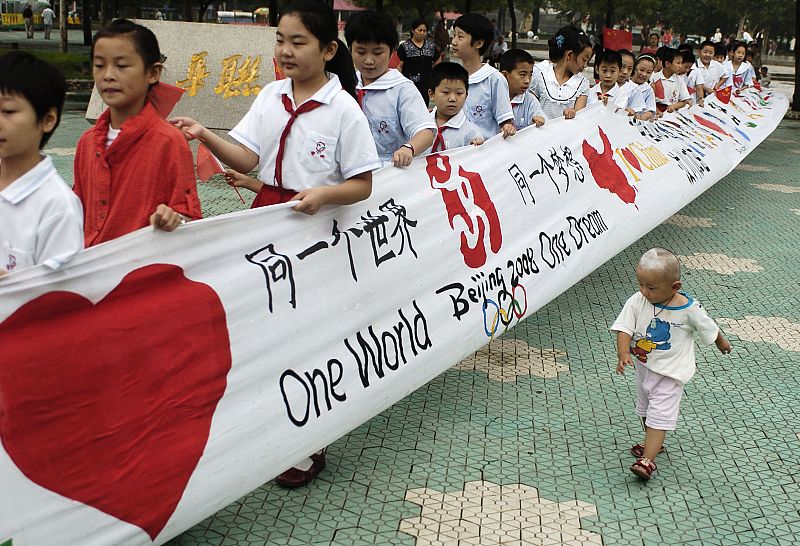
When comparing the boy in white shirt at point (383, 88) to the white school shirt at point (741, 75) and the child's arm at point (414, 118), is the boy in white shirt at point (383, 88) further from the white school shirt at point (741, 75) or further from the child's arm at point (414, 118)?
the white school shirt at point (741, 75)

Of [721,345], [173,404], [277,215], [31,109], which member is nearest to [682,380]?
[721,345]

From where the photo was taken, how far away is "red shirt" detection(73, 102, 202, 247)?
2762mm

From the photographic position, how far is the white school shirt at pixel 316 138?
10.3ft

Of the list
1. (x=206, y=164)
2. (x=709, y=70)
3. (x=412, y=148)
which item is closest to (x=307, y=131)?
(x=206, y=164)

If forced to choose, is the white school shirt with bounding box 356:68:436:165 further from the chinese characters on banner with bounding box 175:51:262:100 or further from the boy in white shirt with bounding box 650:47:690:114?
the boy in white shirt with bounding box 650:47:690:114

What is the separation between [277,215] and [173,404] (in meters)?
0.71

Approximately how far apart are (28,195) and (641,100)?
19.8 ft

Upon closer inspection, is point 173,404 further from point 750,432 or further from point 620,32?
point 620,32

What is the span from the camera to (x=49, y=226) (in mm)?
2451

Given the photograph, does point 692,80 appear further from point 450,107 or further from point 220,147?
point 220,147

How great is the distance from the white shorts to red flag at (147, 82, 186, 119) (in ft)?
6.16

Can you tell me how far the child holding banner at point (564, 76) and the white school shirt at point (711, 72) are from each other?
18.8 feet

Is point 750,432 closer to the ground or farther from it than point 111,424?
closer to the ground

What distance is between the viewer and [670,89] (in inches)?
385
